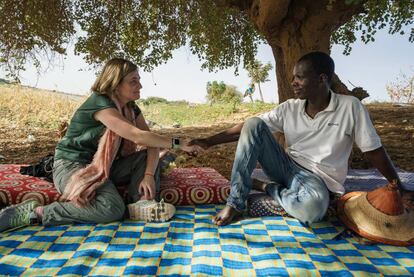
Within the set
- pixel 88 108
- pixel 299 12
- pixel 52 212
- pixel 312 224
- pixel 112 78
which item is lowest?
pixel 312 224

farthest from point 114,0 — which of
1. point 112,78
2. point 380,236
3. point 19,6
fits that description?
point 380,236

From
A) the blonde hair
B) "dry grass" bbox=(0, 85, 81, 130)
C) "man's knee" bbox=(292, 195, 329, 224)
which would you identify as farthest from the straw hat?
"dry grass" bbox=(0, 85, 81, 130)

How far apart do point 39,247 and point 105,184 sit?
79cm

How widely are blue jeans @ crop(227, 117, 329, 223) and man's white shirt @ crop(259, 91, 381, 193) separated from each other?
0.41 feet

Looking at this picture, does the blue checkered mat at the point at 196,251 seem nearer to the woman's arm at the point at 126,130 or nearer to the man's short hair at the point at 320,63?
the woman's arm at the point at 126,130

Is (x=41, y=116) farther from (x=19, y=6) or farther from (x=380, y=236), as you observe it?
(x=380, y=236)

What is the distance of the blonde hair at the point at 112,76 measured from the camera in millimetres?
3371

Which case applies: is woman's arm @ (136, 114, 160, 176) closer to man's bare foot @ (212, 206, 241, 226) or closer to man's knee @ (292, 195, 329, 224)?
man's bare foot @ (212, 206, 241, 226)

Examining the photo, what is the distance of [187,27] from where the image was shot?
8.30 metres

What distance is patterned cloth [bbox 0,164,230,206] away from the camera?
3564 mm

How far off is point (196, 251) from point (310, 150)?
1.43 metres

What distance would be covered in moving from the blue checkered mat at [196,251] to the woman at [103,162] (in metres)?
0.12

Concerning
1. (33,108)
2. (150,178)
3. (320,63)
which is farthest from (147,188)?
(33,108)

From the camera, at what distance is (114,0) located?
7754mm
